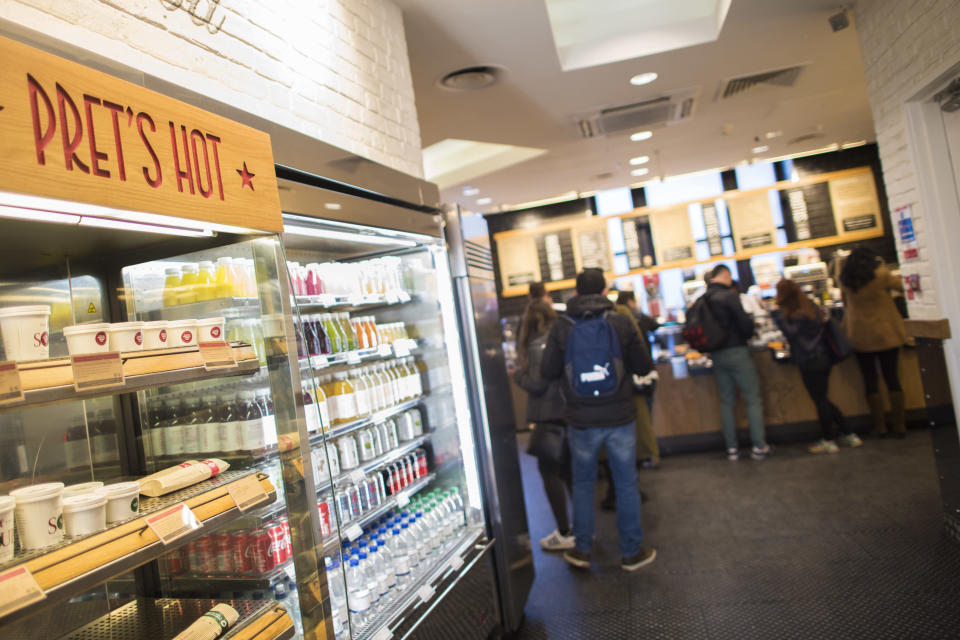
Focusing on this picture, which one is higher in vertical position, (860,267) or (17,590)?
(860,267)

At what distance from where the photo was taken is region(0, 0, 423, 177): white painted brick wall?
1.67 metres

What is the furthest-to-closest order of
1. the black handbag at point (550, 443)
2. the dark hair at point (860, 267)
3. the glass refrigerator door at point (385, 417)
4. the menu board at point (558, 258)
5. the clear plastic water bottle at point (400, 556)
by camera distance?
1. the menu board at point (558, 258)
2. the dark hair at point (860, 267)
3. the black handbag at point (550, 443)
4. the clear plastic water bottle at point (400, 556)
5. the glass refrigerator door at point (385, 417)

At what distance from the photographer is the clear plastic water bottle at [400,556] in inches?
101

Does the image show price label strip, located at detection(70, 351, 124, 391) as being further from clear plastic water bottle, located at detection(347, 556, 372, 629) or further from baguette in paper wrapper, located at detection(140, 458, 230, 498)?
clear plastic water bottle, located at detection(347, 556, 372, 629)

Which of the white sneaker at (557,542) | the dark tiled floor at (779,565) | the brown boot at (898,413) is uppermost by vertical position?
the brown boot at (898,413)

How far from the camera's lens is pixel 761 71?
5074mm

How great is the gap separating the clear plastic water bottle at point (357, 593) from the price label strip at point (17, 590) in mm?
1405

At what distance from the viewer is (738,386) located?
5.66 metres

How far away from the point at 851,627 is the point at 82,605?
2.95m

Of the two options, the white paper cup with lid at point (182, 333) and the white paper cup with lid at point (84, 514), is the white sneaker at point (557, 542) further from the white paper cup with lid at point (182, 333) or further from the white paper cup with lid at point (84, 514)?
the white paper cup with lid at point (84, 514)

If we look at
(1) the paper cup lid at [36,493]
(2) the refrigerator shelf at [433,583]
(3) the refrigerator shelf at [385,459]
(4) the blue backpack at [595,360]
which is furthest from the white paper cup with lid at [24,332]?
(4) the blue backpack at [595,360]

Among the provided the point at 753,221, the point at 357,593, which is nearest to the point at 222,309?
the point at 357,593

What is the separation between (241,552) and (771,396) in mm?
5388

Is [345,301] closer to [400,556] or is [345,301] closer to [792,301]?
[400,556]
